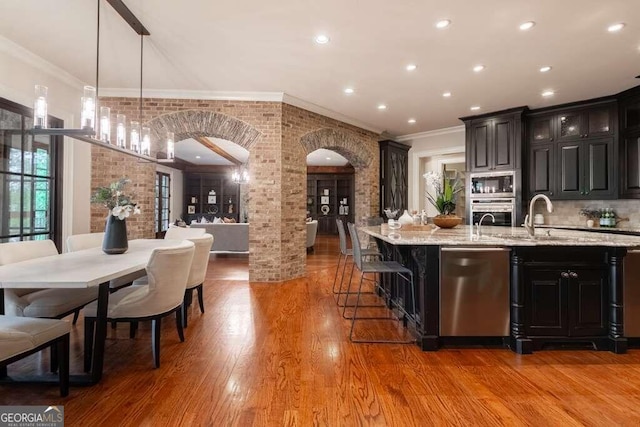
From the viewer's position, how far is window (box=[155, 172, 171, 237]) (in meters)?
10.7

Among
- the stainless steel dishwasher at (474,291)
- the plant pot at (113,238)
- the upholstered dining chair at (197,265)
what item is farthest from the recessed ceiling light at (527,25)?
the plant pot at (113,238)

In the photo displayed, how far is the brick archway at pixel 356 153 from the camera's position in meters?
5.72

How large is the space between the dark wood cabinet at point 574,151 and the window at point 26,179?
7.14 m

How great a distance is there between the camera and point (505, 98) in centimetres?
509

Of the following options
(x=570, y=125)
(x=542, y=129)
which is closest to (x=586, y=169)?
(x=570, y=125)

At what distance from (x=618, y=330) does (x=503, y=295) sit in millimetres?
932

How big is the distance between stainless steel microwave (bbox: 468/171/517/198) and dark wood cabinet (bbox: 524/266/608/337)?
3206 mm

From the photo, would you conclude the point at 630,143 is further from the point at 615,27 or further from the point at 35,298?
the point at 35,298

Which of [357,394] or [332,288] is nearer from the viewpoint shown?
[357,394]

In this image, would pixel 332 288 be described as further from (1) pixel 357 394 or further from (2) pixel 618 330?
(2) pixel 618 330

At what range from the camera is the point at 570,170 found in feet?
17.2

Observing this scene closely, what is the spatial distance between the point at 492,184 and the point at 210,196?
32.6 ft

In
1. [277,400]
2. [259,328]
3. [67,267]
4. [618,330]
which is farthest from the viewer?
[259,328]

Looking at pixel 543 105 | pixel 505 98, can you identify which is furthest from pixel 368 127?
pixel 543 105
